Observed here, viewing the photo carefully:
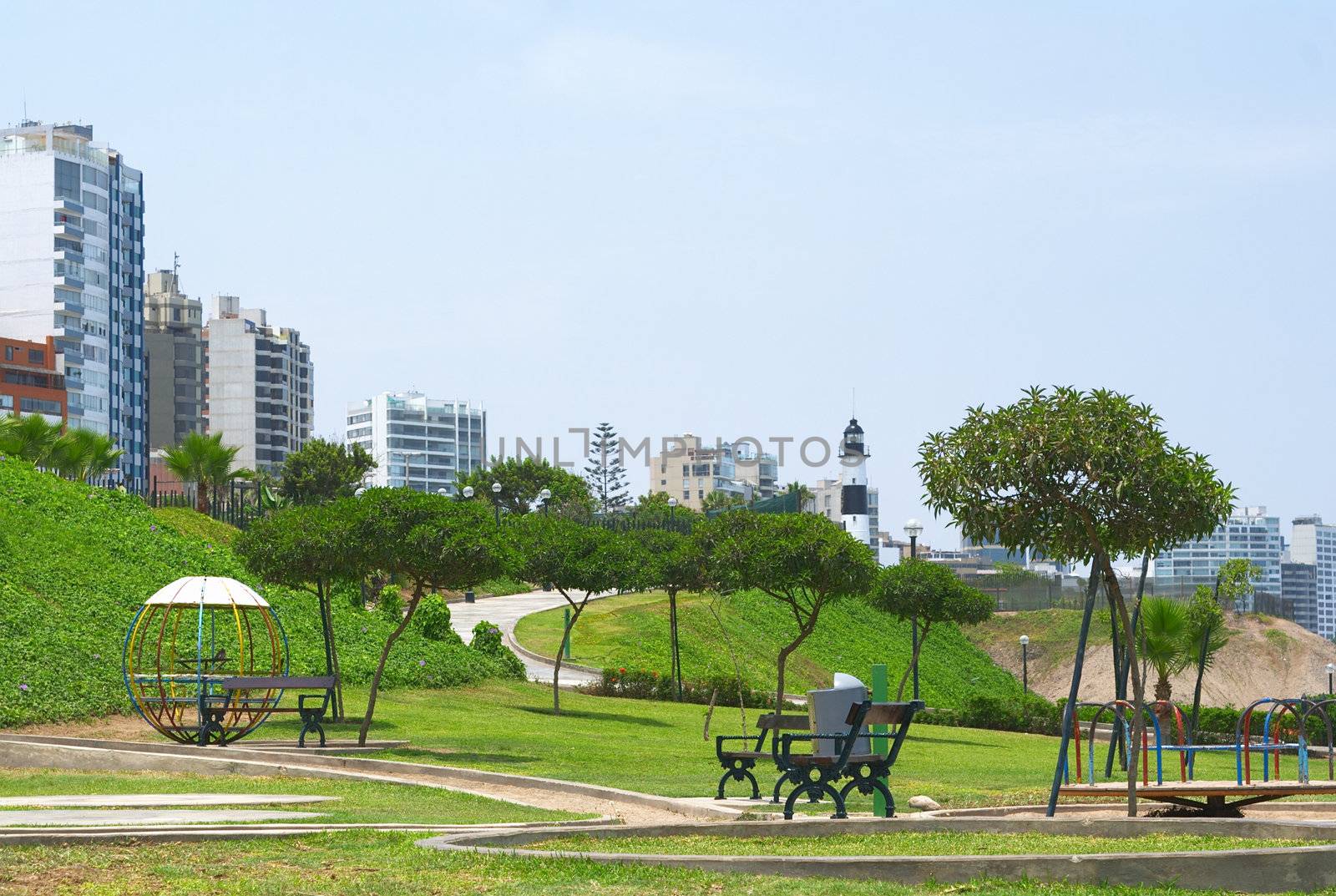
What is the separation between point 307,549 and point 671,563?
11.3 m

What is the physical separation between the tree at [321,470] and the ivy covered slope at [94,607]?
6267 centimetres

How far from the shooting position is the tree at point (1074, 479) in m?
13.0

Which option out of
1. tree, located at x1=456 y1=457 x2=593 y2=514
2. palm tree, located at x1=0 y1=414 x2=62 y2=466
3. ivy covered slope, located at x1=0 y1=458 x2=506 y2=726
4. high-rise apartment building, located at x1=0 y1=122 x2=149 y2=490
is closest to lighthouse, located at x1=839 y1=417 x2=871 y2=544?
tree, located at x1=456 y1=457 x2=593 y2=514

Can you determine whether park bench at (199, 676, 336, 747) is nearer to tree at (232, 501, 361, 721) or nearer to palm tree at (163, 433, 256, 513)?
tree at (232, 501, 361, 721)

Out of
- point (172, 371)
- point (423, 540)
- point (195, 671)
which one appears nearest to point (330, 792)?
point (423, 540)

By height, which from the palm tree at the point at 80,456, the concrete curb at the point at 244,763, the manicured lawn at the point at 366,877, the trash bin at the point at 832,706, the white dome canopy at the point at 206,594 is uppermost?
the palm tree at the point at 80,456

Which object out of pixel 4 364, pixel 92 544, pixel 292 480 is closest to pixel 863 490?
pixel 292 480

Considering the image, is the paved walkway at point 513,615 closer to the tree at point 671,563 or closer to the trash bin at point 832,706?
the tree at point 671,563

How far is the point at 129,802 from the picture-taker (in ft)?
42.9

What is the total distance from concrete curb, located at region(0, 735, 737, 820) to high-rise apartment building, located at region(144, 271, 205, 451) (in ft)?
493

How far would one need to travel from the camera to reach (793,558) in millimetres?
26625

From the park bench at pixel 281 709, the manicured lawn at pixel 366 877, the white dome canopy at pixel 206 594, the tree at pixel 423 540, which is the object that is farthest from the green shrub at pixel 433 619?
the manicured lawn at pixel 366 877

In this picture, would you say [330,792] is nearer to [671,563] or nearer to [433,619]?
[671,563]

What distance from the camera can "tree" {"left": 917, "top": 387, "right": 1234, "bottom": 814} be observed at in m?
13.0
